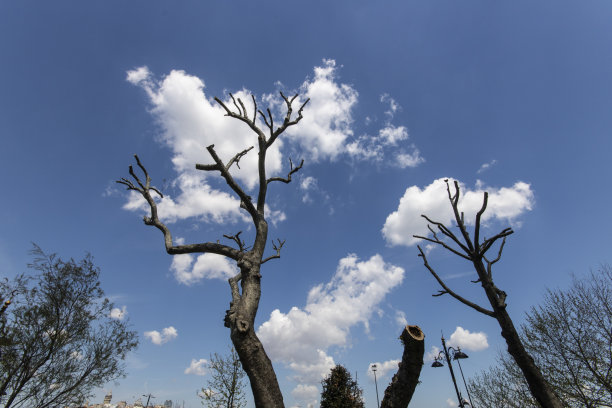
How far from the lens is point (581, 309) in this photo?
13.6 metres

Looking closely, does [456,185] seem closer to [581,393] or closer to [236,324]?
[236,324]

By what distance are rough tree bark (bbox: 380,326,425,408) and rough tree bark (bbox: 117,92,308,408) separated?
125cm

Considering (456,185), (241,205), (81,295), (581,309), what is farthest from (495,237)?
(81,295)

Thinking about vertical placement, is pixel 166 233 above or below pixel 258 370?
above

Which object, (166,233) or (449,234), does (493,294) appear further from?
(166,233)

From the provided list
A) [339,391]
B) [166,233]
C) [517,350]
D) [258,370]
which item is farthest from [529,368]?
[339,391]

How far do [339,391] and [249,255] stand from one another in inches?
949

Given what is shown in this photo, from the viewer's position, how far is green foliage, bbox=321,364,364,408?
23594 millimetres

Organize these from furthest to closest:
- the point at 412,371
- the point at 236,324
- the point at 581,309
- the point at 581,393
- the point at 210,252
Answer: the point at 581,309 → the point at 581,393 → the point at 210,252 → the point at 236,324 → the point at 412,371

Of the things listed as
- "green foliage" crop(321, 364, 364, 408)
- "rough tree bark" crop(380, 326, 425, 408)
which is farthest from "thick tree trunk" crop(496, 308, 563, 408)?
"green foliage" crop(321, 364, 364, 408)

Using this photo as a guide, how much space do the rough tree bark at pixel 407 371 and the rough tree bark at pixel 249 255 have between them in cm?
125

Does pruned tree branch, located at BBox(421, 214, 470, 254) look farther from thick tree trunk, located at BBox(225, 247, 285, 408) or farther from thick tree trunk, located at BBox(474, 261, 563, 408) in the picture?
thick tree trunk, located at BBox(225, 247, 285, 408)

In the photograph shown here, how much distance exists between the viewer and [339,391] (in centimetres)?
2398

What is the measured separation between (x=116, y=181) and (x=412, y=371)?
6.51 m
